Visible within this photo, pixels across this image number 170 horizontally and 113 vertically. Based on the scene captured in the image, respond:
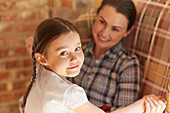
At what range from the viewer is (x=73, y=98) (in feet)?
2.70

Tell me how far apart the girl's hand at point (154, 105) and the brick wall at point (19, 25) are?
102 cm

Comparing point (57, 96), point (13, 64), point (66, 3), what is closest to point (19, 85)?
point (13, 64)

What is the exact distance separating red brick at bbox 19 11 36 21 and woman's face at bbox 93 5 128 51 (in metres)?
0.66

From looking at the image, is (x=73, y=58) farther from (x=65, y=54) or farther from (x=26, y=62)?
(x=26, y=62)

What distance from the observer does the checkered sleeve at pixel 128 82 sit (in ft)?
3.98

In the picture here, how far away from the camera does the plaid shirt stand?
1.22 meters

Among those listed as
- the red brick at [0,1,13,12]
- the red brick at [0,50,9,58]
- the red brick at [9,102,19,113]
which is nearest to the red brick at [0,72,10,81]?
the red brick at [0,50,9,58]

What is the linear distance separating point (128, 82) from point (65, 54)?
1.74 ft

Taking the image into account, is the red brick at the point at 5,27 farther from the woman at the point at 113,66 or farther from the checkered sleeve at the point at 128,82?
the checkered sleeve at the point at 128,82

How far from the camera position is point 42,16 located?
5.84ft

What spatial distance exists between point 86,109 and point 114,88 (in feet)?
1.56

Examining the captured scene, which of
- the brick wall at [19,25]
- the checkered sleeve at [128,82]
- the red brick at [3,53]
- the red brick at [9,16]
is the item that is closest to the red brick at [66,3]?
the brick wall at [19,25]

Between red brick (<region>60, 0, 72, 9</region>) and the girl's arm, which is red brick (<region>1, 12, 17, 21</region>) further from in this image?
the girl's arm

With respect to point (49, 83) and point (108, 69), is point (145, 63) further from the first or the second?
point (49, 83)
